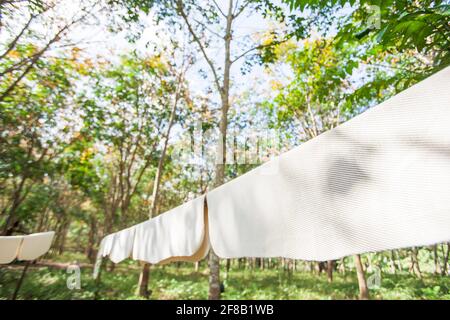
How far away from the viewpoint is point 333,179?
0.93 meters

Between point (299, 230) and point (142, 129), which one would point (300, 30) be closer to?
point (299, 230)

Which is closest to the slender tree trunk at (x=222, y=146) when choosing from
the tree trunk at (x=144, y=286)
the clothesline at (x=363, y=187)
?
the tree trunk at (x=144, y=286)

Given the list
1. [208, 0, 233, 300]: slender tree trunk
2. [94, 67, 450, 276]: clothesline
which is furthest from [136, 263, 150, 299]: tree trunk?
[94, 67, 450, 276]: clothesline

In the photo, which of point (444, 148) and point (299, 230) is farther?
point (299, 230)

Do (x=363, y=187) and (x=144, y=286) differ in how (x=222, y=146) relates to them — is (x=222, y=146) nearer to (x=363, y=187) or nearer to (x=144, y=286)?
(x=363, y=187)

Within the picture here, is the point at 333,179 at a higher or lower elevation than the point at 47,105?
lower

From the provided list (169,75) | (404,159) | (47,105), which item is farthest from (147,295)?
(404,159)

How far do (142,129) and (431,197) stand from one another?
45.8 ft

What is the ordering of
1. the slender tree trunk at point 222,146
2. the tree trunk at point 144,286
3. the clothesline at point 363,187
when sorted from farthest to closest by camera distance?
the tree trunk at point 144,286
the slender tree trunk at point 222,146
the clothesline at point 363,187

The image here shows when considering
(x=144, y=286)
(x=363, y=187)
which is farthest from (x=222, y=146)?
(x=144, y=286)

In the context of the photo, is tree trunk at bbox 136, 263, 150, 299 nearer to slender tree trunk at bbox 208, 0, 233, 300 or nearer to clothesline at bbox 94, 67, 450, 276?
slender tree trunk at bbox 208, 0, 233, 300

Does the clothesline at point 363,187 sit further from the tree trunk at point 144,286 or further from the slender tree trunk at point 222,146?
the tree trunk at point 144,286

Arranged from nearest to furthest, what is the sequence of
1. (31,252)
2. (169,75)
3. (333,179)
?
1. (333,179)
2. (31,252)
3. (169,75)

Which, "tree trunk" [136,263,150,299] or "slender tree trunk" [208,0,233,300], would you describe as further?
"tree trunk" [136,263,150,299]
